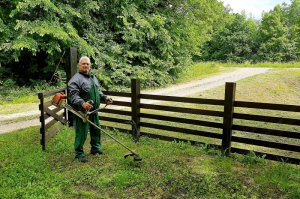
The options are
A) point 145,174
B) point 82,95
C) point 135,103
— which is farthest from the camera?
point 135,103

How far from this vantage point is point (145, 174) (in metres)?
4.57

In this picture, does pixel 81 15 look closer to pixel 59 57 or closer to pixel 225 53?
pixel 59 57

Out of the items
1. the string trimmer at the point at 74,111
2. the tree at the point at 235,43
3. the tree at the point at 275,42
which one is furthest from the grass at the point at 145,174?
the tree at the point at 275,42

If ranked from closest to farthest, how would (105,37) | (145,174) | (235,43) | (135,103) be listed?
(145,174) < (135,103) < (105,37) < (235,43)

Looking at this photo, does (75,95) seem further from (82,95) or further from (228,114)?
(228,114)

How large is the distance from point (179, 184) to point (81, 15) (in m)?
12.1

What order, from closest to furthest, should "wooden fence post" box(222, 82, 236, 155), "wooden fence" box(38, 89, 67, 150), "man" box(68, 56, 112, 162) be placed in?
"man" box(68, 56, 112, 162)
"wooden fence post" box(222, 82, 236, 155)
"wooden fence" box(38, 89, 67, 150)

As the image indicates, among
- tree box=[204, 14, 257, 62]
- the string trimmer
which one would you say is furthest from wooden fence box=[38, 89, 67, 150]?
tree box=[204, 14, 257, 62]

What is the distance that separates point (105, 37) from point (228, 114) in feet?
39.0

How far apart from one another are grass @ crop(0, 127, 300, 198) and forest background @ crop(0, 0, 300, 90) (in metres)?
7.83

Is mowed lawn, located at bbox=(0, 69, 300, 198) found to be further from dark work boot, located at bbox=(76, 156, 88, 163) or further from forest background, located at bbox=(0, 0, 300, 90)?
forest background, located at bbox=(0, 0, 300, 90)

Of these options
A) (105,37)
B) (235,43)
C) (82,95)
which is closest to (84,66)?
(82,95)

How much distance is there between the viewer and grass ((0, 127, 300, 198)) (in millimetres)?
3977

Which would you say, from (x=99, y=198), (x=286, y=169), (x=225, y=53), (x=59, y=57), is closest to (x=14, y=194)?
(x=99, y=198)
